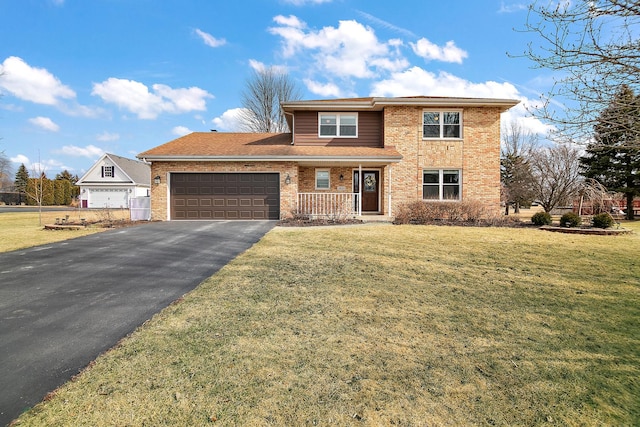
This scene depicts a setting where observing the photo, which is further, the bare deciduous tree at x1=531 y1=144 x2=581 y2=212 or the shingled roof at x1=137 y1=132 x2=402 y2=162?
the bare deciduous tree at x1=531 y1=144 x2=581 y2=212

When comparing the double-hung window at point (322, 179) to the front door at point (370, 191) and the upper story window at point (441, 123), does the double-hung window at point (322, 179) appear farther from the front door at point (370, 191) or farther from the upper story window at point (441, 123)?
the upper story window at point (441, 123)

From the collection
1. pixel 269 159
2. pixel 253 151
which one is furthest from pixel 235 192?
pixel 269 159

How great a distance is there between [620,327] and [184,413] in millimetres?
4860

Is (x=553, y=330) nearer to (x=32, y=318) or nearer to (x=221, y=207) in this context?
(x=32, y=318)

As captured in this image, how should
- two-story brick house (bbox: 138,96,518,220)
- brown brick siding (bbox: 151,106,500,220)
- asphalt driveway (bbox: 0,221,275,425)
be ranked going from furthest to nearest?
brown brick siding (bbox: 151,106,500,220), two-story brick house (bbox: 138,96,518,220), asphalt driveway (bbox: 0,221,275,425)

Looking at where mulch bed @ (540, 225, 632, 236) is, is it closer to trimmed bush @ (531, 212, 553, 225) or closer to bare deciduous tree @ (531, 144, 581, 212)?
trimmed bush @ (531, 212, 553, 225)

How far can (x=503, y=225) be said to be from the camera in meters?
13.7

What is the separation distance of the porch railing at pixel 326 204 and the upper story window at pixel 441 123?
4977 mm

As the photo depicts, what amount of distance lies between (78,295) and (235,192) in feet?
35.4

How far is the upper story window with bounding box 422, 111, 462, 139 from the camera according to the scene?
1658cm

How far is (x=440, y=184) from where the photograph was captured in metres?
16.5

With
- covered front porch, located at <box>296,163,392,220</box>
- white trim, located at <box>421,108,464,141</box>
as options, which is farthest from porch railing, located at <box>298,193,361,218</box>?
white trim, located at <box>421,108,464,141</box>

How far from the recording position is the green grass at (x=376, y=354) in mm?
2449

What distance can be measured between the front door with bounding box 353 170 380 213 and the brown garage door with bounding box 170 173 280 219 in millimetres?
4799
